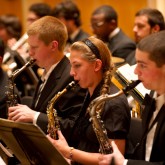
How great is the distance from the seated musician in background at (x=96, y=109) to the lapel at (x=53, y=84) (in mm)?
383

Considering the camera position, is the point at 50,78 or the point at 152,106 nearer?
the point at 152,106

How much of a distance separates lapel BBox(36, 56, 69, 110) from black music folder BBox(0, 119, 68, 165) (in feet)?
1.85

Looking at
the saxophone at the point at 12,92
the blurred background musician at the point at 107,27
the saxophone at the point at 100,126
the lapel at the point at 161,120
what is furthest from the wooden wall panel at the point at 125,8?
the lapel at the point at 161,120

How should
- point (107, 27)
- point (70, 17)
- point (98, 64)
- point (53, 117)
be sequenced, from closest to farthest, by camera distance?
point (98, 64), point (53, 117), point (107, 27), point (70, 17)

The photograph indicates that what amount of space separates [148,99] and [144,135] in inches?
7.5

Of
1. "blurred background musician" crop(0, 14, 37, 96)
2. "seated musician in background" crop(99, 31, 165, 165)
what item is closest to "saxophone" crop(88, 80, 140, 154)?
"seated musician in background" crop(99, 31, 165, 165)

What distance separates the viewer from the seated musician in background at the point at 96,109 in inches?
113

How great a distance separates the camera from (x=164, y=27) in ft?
16.1

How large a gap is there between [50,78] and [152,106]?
1.03 metres

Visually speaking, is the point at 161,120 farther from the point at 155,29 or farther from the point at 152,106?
the point at 155,29

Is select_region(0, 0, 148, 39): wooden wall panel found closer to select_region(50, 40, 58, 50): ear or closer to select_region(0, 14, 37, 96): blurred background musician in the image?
select_region(0, 14, 37, 96): blurred background musician

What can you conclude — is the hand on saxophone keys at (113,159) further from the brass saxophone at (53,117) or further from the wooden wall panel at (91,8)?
the wooden wall panel at (91,8)

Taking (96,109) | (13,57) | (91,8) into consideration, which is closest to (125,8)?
(91,8)

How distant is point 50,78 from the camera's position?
3.51m
